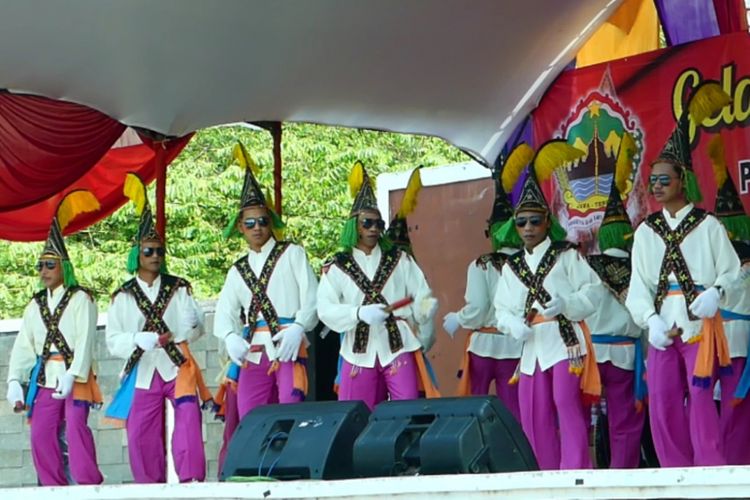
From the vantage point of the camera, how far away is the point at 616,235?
774 cm

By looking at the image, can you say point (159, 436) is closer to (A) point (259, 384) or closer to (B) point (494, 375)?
(A) point (259, 384)

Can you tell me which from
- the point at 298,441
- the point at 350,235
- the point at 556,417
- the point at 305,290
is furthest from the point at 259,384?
the point at 298,441

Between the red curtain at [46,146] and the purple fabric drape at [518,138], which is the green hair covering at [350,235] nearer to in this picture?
the purple fabric drape at [518,138]

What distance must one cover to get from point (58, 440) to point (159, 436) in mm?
611

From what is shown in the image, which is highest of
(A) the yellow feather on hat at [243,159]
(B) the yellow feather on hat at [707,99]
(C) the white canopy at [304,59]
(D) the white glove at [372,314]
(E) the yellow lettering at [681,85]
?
(C) the white canopy at [304,59]

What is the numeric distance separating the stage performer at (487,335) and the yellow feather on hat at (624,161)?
1.50 feet

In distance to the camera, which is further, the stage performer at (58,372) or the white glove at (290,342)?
the stage performer at (58,372)

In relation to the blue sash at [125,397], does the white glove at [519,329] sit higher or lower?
higher

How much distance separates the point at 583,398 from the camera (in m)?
7.08

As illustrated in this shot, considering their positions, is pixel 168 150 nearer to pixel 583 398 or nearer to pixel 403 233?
pixel 403 233

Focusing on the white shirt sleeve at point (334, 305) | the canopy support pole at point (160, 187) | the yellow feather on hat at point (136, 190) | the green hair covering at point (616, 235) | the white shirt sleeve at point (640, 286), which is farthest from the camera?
the canopy support pole at point (160, 187)

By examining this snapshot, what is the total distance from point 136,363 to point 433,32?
7.39 ft

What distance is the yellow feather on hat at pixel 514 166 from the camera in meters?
7.95

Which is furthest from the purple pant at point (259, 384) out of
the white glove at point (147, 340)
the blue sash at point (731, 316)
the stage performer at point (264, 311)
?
the blue sash at point (731, 316)
